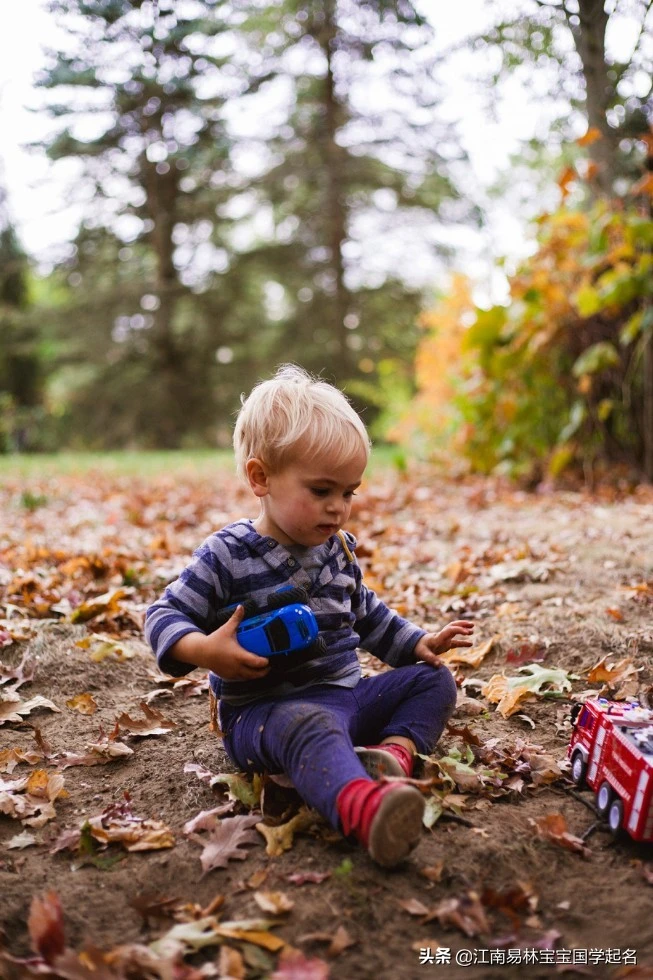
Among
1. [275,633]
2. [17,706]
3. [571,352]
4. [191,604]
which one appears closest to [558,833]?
[275,633]

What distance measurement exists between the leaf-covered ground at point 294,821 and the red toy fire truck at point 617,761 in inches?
2.9

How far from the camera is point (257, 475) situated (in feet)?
7.36

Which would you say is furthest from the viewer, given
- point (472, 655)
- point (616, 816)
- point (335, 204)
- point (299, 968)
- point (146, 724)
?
point (335, 204)

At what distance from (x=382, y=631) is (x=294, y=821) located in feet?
2.31

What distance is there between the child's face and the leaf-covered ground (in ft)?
2.35

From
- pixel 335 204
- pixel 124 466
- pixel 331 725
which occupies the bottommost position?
pixel 124 466

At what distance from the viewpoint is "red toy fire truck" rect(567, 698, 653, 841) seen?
1.76m

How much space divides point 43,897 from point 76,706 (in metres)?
1.08

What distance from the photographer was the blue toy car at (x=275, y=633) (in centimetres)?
200

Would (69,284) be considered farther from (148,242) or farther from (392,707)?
(392,707)

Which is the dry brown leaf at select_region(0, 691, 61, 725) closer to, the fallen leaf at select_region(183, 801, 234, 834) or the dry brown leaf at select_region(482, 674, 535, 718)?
the fallen leaf at select_region(183, 801, 234, 834)

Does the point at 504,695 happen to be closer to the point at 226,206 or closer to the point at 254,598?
the point at 254,598

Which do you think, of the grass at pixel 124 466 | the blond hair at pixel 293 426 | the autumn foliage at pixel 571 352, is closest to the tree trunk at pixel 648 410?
the autumn foliage at pixel 571 352

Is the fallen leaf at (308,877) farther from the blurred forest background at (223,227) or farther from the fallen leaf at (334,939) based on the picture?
the blurred forest background at (223,227)
